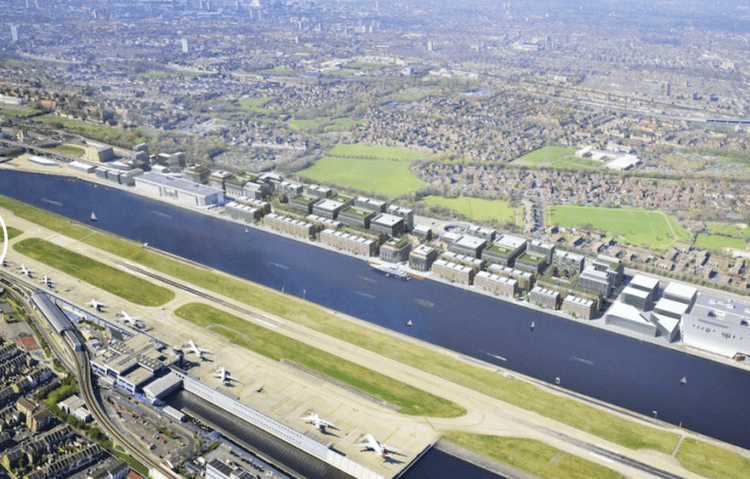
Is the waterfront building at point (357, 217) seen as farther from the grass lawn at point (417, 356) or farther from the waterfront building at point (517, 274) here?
the grass lawn at point (417, 356)

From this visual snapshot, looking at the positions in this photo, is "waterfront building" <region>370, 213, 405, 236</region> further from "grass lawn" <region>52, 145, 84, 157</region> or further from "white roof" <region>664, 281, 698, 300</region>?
"grass lawn" <region>52, 145, 84, 157</region>

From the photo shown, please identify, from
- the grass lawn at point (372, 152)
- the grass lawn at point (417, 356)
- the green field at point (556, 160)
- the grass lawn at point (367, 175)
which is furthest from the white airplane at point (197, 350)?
the green field at point (556, 160)

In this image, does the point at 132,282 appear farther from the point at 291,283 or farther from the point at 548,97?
the point at 548,97

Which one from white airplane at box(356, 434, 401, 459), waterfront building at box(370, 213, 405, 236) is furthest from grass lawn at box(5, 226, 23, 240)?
white airplane at box(356, 434, 401, 459)

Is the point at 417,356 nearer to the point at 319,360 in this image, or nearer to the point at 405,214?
the point at 319,360

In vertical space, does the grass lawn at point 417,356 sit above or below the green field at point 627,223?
above

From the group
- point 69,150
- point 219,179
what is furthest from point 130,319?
point 69,150
